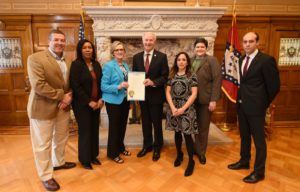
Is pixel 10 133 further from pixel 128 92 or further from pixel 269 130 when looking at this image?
pixel 269 130

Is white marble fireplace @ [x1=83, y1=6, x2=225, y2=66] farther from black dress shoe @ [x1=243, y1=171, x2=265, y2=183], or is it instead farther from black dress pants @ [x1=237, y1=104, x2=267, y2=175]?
black dress shoe @ [x1=243, y1=171, x2=265, y2=183]

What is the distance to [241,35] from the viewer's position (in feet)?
14.6

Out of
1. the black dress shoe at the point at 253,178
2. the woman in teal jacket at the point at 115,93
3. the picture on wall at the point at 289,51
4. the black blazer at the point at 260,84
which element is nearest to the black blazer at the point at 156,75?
the woman in teal jacket at the point at 115,93

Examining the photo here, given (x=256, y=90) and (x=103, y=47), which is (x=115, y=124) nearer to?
(x=256, y=90)

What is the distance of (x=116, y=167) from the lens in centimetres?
294

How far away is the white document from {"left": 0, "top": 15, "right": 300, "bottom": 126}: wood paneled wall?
6.51 feet

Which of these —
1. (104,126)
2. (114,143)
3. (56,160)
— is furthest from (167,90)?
(104,126)

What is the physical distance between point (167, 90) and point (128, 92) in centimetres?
45

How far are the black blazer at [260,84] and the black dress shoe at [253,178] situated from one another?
0.68 m

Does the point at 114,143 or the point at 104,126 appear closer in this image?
the point at 114,143

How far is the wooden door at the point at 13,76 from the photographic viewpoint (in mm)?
4359

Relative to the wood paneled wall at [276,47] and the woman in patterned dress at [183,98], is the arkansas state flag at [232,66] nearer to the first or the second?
the wood paneled wall at [276,47]

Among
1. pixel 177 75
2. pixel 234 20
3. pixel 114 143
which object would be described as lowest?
pixel 114 143

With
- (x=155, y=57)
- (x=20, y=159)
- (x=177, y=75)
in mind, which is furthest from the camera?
(x=20, y=159)
